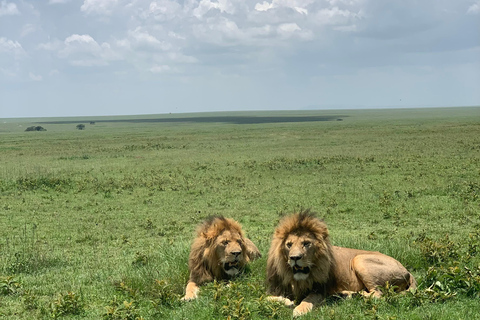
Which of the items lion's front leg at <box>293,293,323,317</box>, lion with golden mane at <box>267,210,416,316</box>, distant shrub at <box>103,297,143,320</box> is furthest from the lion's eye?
distant shrub at <box>103,297,143,320</box>

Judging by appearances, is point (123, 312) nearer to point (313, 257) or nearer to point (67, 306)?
point (67, 306)

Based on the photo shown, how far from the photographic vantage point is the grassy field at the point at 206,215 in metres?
5.59

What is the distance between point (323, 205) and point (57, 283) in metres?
8.88

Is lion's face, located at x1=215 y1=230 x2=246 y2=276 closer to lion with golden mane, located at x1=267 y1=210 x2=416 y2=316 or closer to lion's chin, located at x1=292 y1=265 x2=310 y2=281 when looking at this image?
lion with golden mane, located at x1=267 y1=210 x2=416 y2=316

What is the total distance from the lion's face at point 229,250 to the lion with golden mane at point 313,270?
1.50 feet

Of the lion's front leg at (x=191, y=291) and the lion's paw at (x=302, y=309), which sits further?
the lion's front leg at (x=191, y=291)

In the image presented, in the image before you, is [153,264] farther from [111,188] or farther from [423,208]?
[111,188]

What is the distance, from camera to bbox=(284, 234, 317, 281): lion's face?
5.19 meters

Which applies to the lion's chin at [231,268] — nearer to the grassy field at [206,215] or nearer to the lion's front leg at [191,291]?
the grassy field at [206,215]

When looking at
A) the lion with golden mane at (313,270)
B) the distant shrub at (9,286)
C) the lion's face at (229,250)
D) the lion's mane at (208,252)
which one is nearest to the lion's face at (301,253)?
the lion with golden mane at (313,270)

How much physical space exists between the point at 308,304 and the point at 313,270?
0.37 metres

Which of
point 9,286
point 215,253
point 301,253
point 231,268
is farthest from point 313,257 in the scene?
point 9,286

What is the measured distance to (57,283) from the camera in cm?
711

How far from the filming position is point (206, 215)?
13625mm
